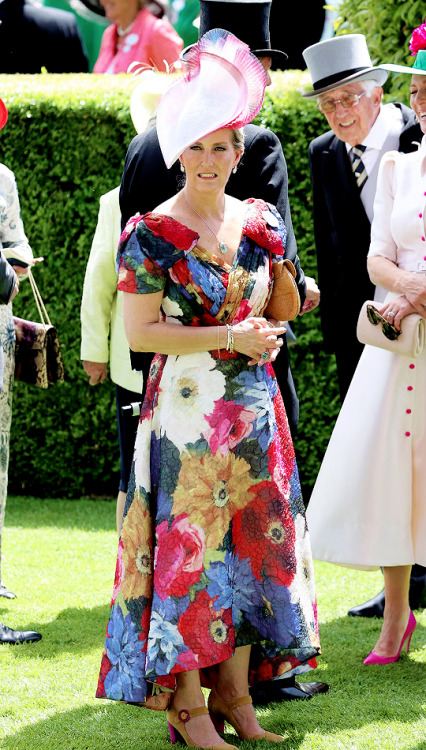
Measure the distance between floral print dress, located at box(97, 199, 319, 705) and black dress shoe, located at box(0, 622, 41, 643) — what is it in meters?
1.28

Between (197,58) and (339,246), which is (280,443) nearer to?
(197,58)

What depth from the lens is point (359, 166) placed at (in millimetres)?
4898

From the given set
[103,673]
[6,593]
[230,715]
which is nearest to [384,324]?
[230,715]

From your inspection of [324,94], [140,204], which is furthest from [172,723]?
[324,94]

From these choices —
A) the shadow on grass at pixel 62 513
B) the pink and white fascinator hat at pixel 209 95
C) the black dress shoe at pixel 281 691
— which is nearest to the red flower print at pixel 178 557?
the black dress shoe at pixel 281 691

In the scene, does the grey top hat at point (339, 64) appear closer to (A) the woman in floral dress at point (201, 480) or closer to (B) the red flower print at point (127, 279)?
(A) the woman in floral dress at point (201, 480)

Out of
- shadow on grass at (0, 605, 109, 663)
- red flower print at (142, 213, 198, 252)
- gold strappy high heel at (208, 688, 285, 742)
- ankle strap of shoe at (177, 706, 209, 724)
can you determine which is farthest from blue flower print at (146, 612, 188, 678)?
shadow on grass at (0, 605, 109, 663)

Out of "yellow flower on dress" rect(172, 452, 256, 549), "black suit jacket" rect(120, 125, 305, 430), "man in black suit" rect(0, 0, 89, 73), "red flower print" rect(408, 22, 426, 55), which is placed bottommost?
"yellow flower on dress" rect(172, 452, 256, 549)

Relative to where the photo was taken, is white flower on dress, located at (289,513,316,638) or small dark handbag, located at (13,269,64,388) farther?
small dark handbag, located at (13,269,64,388)

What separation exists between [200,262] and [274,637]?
1.14 m

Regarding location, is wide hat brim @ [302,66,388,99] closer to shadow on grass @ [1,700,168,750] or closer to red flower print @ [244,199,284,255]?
red flower print @ [244,199,284,255]

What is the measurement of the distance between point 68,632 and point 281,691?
116 centimetres

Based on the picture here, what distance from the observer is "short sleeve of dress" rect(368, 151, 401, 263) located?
4.33 meters

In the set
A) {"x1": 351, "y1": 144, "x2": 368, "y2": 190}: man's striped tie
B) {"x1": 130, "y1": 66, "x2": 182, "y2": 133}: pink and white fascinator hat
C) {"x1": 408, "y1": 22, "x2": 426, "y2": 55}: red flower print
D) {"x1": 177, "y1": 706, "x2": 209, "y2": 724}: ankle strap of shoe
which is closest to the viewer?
{"x1": 177, "y1": 706, "x2": 209, "y2": 724}: ankle strap of shoe
